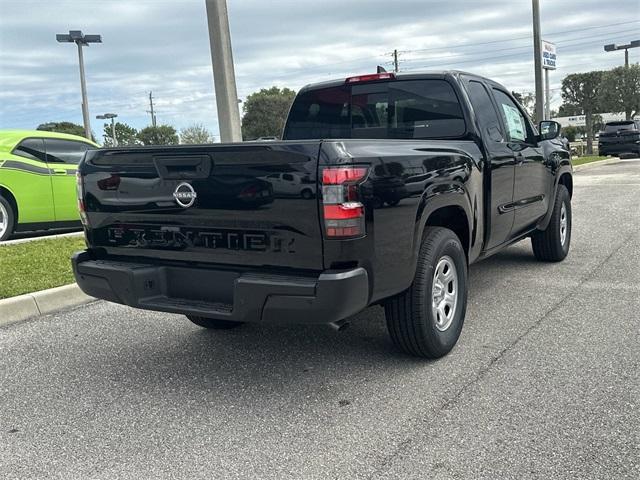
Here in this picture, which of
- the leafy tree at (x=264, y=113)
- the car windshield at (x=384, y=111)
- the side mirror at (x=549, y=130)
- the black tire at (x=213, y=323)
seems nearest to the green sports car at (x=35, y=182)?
the car windshield at (x=384, y=111)

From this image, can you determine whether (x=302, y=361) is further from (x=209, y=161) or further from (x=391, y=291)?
(x=209, y=161)

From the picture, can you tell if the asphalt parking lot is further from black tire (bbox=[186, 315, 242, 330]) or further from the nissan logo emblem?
the nissan logo emblem

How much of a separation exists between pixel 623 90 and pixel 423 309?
131 ft

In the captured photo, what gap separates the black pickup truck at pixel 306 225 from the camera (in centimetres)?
302

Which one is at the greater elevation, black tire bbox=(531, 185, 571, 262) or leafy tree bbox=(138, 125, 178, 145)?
leafy tree bbox=(138, 125, 178, 145)

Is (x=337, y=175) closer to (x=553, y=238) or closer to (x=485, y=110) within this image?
(x=485, y=110)

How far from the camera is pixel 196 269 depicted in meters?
3.40

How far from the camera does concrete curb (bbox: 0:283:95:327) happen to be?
5062 millimetres

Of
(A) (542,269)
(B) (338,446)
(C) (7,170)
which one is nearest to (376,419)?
(B) (338,446)

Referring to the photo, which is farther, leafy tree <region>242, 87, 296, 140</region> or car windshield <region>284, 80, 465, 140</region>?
leafy tree <region>242, 87, 296, 140</region>

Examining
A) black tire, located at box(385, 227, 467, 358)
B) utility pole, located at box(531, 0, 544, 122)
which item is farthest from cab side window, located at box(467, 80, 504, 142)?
utility pole, located at box(531, 0, 544, 122)

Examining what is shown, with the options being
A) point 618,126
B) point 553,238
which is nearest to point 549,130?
point 553,238

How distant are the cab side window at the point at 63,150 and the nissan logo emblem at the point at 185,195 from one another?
6.20 m

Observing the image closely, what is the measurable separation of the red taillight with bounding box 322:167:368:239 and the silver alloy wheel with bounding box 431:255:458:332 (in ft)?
3.06
